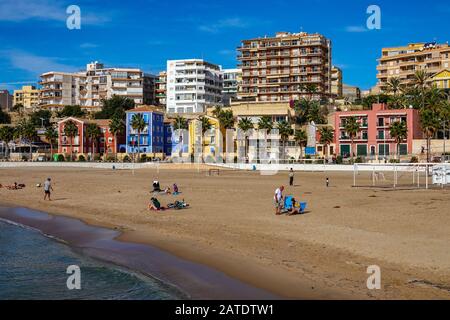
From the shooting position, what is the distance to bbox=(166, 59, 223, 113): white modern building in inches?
4895

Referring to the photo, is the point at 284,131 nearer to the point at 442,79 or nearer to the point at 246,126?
the point at 246,126

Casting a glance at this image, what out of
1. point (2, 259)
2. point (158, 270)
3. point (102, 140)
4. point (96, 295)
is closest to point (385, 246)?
point (158, 270)

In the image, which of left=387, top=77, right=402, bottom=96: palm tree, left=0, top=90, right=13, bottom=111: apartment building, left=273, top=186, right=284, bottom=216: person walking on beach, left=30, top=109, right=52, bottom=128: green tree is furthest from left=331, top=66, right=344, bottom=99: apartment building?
left=273, top=186, right=284, bottom=216: person walking on beach

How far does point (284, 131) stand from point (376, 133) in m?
14.5

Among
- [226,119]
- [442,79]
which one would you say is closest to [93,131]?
[226,119]

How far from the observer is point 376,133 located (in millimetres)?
77875

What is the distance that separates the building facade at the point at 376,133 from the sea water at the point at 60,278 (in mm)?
61151

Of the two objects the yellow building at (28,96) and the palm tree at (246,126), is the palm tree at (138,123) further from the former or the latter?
the yellow building at (28,96)

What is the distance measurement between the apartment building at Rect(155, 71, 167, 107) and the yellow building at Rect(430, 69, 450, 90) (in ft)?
244

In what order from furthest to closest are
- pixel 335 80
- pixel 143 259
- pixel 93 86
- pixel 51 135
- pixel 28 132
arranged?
pixel 93 86 < pixel 335 80 < pixel 28 132 < pixel 51 135 < pixel 143 259

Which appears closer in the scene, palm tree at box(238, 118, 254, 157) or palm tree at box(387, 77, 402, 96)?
palm tree at box(238, 118, 254, 157)

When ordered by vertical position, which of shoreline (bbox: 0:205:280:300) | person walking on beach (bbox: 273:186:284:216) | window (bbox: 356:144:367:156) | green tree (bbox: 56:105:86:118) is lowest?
shoreline (bbox: 0:205:280:300)

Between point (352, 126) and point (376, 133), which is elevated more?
point (352, 126)

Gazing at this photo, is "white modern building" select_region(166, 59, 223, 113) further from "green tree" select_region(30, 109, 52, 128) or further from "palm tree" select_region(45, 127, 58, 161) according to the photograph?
"palm tree" select_region(45, 127, 58, 161)
